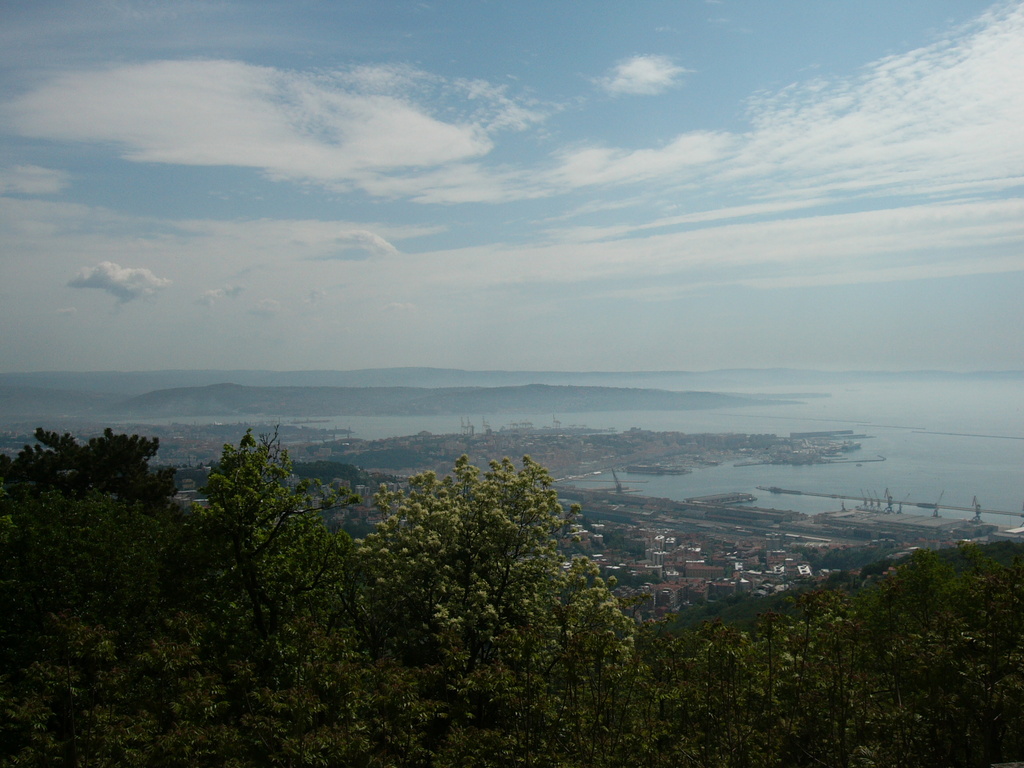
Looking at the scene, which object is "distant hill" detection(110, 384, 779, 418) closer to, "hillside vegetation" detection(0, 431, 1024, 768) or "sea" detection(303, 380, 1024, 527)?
"sea" detection(303, 380, 1024, 527)

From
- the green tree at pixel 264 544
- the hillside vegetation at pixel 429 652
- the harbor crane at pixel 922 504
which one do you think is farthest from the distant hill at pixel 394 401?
Result: the green tree at pixel 264 544

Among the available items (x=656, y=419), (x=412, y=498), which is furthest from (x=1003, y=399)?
(x=412, y=498)

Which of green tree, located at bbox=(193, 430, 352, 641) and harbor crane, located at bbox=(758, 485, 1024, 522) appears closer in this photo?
green tree, located at bbox=(193, 430, 352, 641)

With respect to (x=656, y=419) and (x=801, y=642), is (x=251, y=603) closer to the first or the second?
(x=801, y=642)

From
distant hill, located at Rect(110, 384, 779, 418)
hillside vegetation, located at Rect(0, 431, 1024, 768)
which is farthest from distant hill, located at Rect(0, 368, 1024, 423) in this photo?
hillside vegetation, located at Rect(0, 431, 1024, 768)

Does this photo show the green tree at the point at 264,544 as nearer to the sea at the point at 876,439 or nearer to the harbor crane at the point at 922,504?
the harbor crane at the point at 922,504
